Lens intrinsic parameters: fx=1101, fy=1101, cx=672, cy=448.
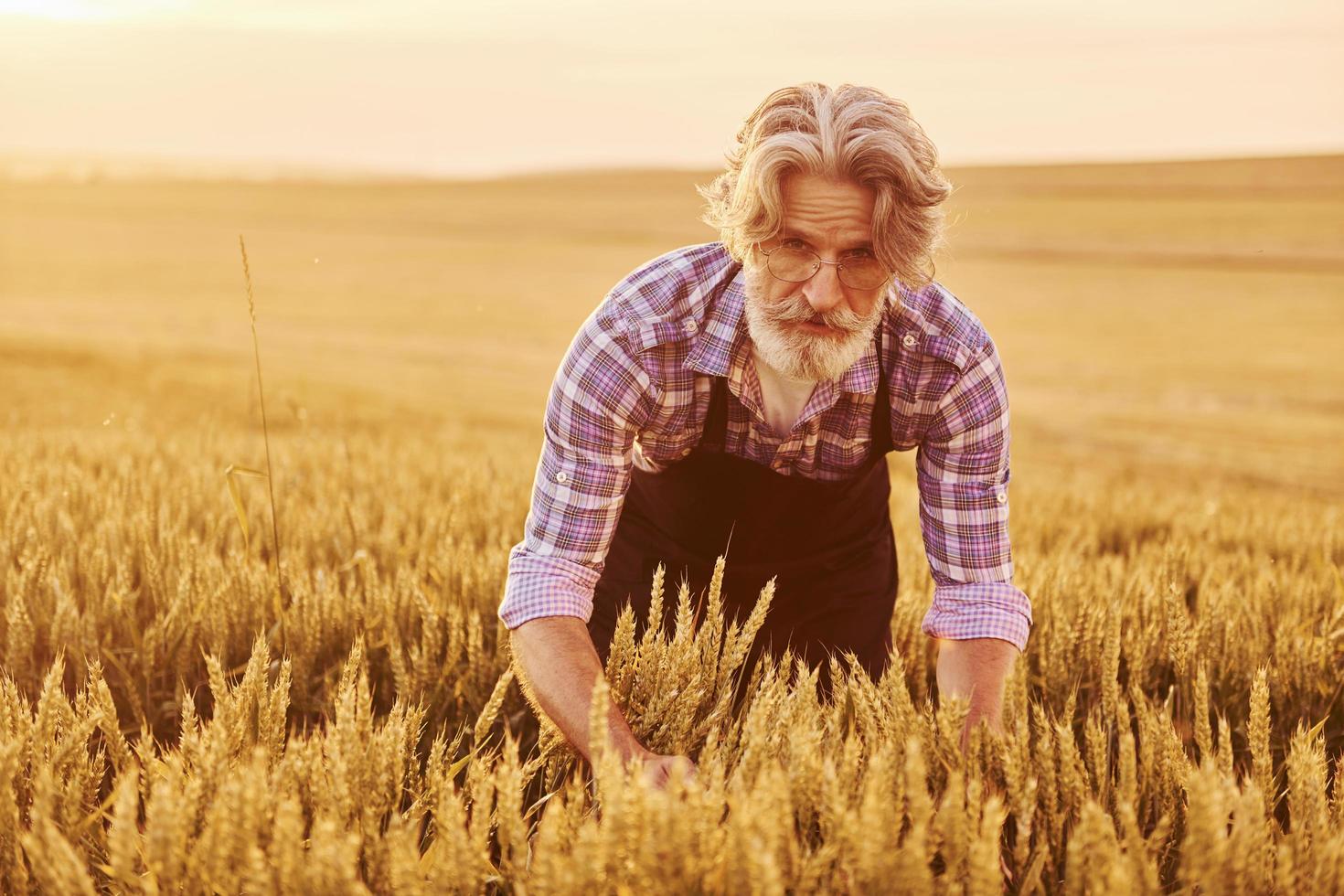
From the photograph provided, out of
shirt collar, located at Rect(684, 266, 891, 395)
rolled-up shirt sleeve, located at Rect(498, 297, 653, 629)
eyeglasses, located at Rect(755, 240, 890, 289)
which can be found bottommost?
rolled-up shirt sleeve, located at Rect(498, 297, 653, 629)

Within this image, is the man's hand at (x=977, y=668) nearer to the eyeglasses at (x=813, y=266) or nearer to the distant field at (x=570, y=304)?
the eyeglasses at (x=813, y=266)

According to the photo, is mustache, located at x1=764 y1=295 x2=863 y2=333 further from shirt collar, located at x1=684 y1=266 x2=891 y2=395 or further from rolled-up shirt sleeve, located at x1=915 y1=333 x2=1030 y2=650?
rolled-up shirt sleeve, located at x1=915 y1=333 x2=1030 y2=650

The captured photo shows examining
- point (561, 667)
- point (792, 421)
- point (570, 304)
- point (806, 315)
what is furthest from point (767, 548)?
point (570, 304)

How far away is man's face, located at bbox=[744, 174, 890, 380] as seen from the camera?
2.40 m

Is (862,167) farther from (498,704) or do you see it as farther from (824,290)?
(498,704)

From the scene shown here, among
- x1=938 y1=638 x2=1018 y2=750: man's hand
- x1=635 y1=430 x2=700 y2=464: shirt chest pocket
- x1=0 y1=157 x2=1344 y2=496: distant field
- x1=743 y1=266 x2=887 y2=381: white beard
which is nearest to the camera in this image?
x1=938 y1=638 x2=1018 y2=750: man's hand

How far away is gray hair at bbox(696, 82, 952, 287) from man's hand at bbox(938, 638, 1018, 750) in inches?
31.7

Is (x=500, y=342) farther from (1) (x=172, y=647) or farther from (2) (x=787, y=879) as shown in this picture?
(2) (x=787, y=879)

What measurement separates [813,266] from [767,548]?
0.77 metres

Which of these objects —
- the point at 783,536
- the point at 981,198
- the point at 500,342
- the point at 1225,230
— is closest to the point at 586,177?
the point at 981,198

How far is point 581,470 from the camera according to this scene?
2.32 meters

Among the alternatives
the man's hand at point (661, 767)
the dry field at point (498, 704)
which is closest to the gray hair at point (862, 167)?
the dry field at point (498, 704)

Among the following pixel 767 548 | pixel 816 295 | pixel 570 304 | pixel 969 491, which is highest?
pixel 570 304

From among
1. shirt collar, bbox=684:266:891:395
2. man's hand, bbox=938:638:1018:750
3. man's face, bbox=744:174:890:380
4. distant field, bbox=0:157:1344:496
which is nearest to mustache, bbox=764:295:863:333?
man's face, bbox=744:174:890:380
